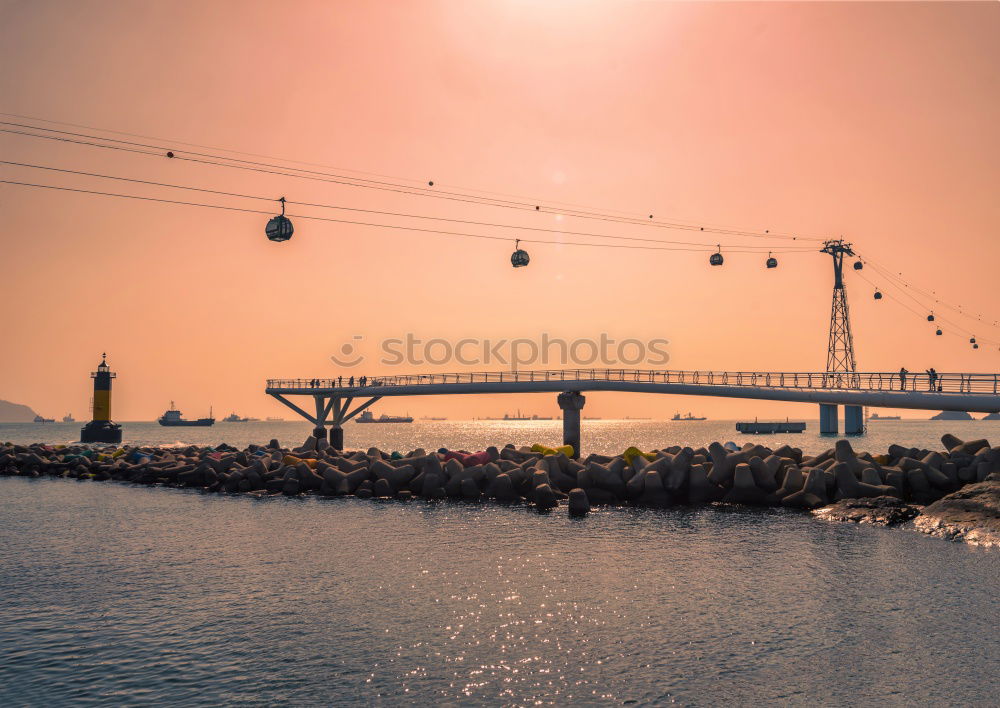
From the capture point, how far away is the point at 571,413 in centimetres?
6197

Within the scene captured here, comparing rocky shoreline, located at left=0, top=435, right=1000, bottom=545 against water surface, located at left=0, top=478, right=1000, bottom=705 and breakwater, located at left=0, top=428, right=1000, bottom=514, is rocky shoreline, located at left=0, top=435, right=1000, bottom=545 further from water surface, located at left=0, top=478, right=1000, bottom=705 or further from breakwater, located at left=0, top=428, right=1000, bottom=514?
water surface, located at left=0, top=478, right=1000, bottom=705

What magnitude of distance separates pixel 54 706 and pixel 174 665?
1.93m

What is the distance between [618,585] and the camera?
693 inches

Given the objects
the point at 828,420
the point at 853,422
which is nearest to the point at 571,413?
the point at 853,422

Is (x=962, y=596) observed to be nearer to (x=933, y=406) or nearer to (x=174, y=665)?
(x=174, y=665)

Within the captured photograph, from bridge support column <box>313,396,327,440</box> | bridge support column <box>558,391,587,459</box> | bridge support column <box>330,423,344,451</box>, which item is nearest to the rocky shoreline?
bridge support column <box>558,391,587,459</box>

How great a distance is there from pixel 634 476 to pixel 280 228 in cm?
1905

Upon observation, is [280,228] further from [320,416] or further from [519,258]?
[320,416]

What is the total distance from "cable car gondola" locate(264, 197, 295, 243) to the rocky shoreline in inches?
550

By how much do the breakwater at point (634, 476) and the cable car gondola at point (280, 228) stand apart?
13986 millimetres

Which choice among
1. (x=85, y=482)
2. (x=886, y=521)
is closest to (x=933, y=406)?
(x=886, y=521)

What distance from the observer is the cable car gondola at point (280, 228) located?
A: 26766 mm

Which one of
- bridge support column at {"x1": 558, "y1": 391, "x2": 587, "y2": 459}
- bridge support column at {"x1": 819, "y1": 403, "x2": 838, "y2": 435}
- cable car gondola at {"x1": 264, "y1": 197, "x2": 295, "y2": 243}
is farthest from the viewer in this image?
bridge support column at {"x1": 819, "y1": 403, "x2": 838, "y2": 435}

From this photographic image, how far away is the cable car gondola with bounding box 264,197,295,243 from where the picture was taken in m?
26.8
